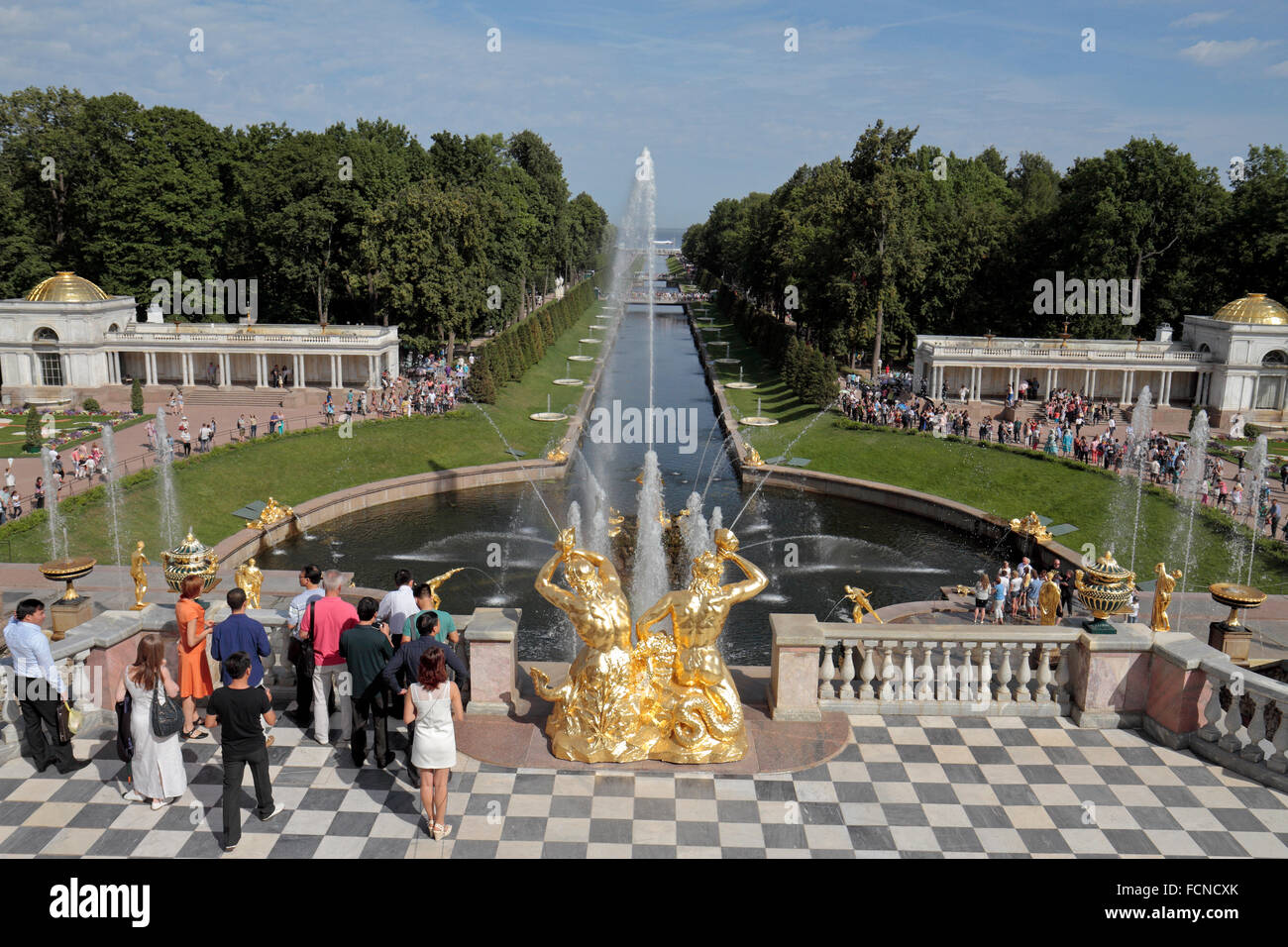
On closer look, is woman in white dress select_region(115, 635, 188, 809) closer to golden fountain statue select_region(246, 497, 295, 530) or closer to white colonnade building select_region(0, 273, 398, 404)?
golden fountain statue select_region(246, 497, 295, 530)

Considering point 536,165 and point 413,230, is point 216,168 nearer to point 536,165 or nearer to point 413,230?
point 413,230

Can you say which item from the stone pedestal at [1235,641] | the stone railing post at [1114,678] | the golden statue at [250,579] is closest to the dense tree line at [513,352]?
the golden statue at [250,579]

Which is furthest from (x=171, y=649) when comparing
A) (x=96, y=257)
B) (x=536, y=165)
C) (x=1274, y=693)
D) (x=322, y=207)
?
(x=536, y=165)

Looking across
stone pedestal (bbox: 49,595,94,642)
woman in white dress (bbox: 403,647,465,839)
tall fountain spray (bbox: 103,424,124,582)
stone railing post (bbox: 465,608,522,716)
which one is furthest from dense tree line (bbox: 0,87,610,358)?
woman in white dress (bbox: 403,647,465,839)

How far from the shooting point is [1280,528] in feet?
111

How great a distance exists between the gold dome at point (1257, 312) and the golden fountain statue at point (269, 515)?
5153 centimetres

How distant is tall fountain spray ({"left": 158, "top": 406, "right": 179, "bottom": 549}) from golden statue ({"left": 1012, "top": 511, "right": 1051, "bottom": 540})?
2793cm

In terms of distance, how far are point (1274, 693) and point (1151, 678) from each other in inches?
63.5

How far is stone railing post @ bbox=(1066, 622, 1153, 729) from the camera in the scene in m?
12.6

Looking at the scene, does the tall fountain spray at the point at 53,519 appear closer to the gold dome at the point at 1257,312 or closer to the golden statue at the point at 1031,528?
the golden statue at the point at 1031,528

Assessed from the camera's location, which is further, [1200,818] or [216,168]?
[216,168]

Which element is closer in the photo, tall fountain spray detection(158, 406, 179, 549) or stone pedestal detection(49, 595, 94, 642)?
stone pedestal detection(49, 595, 94, 642)

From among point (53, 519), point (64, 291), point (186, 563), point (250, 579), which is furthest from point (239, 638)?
point (64, 291)

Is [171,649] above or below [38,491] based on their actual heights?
above
